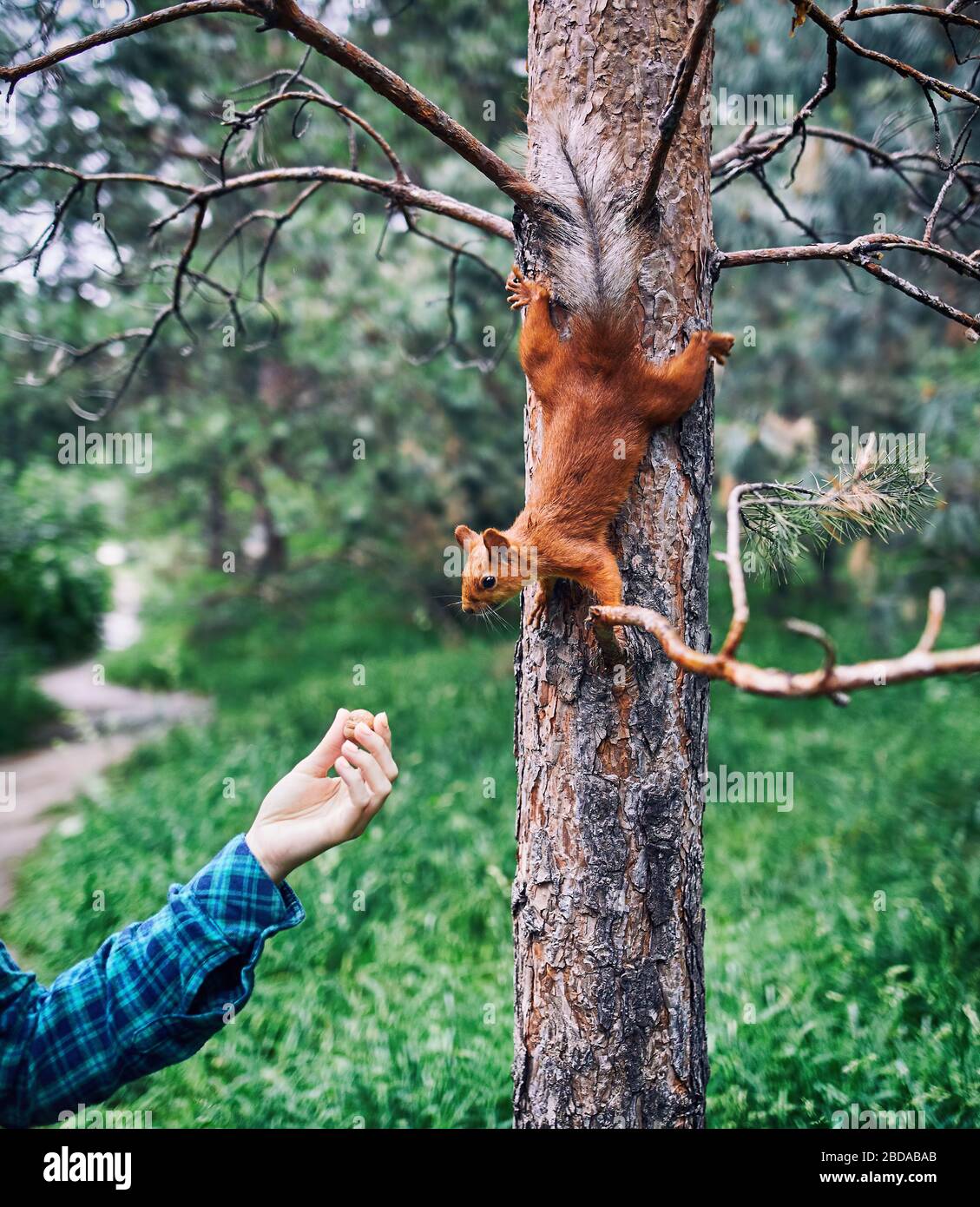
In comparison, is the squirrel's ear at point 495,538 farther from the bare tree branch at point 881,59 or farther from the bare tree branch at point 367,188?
the bare tree branch at point 881,59

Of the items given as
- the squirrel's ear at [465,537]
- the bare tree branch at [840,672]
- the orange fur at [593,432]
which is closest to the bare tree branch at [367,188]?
the orange fur at [593,432]

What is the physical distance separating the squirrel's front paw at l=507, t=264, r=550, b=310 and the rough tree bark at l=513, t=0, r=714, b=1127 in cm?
4

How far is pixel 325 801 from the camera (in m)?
1.43

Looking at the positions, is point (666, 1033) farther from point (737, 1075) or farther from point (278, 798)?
point (737, 1075)

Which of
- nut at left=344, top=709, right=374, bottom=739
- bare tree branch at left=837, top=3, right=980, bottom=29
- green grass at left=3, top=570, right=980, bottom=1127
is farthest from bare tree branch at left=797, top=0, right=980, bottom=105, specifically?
green grass at left=3, top=570, right=980, bottom=1127

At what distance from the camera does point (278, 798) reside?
4.61ft

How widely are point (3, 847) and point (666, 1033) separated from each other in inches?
188

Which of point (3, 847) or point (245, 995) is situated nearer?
point (245, 995)

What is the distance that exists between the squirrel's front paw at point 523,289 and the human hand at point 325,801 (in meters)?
0.81

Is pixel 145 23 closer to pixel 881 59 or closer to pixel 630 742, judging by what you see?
pixel 881 59

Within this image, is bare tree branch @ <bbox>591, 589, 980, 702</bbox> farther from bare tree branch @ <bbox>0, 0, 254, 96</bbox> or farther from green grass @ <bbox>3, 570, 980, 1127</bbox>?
green grass @ <bbox>3, 570, 980, 1127</bbox>

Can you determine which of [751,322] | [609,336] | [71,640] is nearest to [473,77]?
[751,322]
